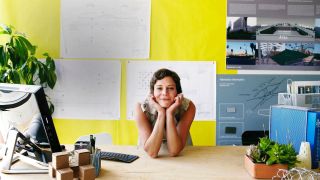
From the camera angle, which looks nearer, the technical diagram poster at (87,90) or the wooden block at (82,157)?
the wooden block at (82,157)

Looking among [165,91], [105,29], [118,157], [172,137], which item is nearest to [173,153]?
[172,137]

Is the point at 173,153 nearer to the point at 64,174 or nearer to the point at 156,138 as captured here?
the point at 156,138

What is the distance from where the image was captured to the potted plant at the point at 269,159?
150 centimetres

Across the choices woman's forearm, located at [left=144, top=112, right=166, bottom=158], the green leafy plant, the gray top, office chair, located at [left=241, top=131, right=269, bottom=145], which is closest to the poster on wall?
office chair, located at [left=241, top=131, right=269, bottom=145]

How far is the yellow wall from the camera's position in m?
3.11

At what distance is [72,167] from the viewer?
1396 millimetres

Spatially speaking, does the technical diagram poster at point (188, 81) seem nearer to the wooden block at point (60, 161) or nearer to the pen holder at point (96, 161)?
the pen holder at point (96, 161)

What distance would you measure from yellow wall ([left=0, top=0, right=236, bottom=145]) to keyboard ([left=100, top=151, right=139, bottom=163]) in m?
1.32

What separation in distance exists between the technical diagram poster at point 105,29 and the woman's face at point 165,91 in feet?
3.27

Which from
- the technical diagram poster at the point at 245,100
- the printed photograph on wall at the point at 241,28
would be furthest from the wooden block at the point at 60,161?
the printed photograph on wall at the point at 241,28

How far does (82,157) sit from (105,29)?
195 cm

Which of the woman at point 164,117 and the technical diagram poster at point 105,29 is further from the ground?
the technical diagram poster at point 105,29

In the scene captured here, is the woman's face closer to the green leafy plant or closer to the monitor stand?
the green leafy plant

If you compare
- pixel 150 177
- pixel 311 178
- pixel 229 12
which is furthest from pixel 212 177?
pixel 229 12
